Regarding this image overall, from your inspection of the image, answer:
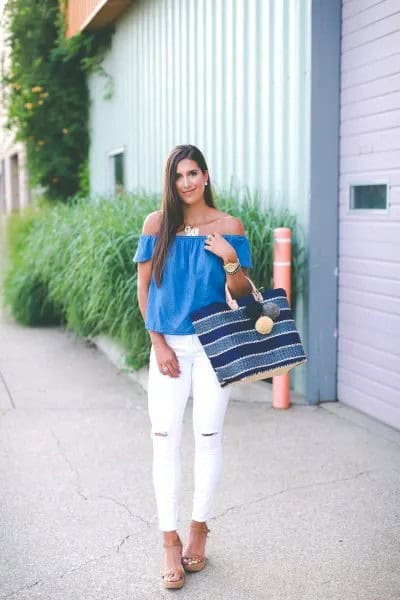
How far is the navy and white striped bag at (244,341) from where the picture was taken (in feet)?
11.3

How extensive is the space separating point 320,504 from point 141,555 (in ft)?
3.43

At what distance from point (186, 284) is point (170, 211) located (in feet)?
1.00

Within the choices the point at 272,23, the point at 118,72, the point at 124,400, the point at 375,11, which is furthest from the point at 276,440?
the point at 118,72

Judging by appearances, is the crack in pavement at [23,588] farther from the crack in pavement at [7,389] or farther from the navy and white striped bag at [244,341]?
the crack in pavement at [7,389]

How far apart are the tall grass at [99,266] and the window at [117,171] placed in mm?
2346

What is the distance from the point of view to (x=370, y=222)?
5.92 m

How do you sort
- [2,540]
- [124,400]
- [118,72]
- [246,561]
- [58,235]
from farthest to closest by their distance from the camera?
[118,72], [58,235], [124,400], [2,540], [246,561]

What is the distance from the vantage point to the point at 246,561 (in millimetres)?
3764

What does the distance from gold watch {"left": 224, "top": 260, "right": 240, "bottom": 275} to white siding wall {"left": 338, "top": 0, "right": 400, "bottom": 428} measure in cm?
242

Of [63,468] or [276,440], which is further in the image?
[276,440]

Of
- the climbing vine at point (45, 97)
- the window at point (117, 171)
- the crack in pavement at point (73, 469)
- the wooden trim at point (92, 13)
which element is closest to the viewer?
the crack in pavement at point (73, 469)

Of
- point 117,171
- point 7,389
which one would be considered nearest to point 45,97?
point 117,171

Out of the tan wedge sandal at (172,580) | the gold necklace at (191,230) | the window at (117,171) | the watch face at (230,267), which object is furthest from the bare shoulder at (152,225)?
the window at (117,171)

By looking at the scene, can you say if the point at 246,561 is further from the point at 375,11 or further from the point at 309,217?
the point at 375,11
